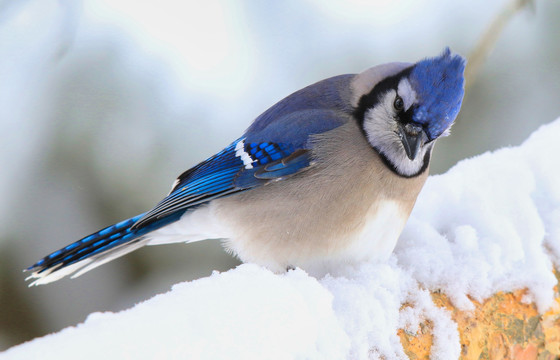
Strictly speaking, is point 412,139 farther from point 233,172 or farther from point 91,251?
point 91,251

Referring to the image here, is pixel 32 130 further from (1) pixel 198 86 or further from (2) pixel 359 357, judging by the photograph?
(2) pixel 359 357

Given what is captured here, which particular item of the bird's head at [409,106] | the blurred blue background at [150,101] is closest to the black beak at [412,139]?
the bird's head at [409,106]

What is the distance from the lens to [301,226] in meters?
1.72

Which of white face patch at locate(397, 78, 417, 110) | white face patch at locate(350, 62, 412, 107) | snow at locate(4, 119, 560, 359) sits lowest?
snow at locate(4, 119, 560, 359)

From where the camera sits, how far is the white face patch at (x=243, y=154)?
1.91m

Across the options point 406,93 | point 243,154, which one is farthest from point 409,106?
point 243,154

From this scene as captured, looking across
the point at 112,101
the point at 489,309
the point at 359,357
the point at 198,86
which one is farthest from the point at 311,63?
the point at 359,357

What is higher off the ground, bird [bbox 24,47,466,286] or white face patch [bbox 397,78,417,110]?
white face patch [bbox 397,78,417,110]

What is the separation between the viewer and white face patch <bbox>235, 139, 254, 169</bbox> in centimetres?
191

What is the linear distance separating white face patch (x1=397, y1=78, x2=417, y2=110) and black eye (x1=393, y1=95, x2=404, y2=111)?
0.01m

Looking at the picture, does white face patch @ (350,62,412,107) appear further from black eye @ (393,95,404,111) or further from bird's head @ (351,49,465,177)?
black eye @ (393,95,404,111)

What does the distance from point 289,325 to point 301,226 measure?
662 millimetres

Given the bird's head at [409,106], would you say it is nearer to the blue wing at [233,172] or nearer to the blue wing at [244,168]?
the blue wing at [244,168]

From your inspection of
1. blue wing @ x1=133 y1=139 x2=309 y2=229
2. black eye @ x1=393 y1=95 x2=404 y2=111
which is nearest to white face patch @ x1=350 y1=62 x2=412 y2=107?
black eye @ x1=393 y1=95 x2=404 y2=111
